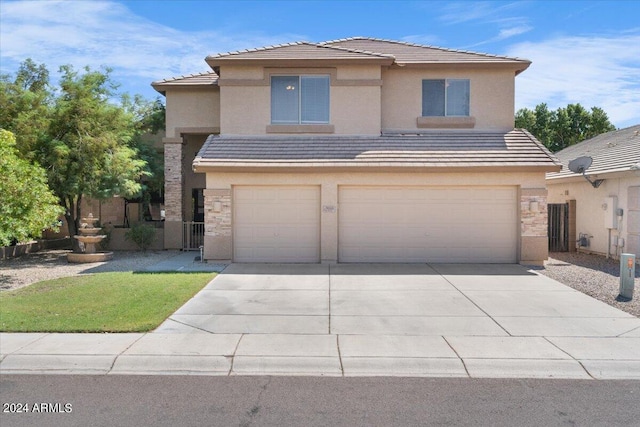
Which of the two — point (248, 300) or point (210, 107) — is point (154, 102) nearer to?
point (210, 107)

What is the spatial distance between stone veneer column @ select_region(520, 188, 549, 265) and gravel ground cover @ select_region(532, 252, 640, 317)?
0.43 m

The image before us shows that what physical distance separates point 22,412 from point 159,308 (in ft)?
14.0

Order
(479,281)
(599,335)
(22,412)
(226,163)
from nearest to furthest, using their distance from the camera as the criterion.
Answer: (22,412) → (599,335) → (479,281) → (226,163)

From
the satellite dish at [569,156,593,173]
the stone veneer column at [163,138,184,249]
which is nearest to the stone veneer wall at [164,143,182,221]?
the stone veneer column at [163,138,184,249]

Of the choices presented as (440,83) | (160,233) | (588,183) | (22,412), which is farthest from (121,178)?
(588,183)

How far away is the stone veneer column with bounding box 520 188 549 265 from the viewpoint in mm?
15406

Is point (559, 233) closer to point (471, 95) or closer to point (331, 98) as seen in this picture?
point (471, 95)

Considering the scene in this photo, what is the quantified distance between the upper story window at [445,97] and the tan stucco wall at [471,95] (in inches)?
5.7

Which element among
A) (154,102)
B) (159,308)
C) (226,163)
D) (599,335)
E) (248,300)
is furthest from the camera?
(154,102)

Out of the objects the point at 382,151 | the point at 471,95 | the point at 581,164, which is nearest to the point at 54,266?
the point at 382,151

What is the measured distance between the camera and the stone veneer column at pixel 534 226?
15406 mm

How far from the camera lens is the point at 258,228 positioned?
1575 cm

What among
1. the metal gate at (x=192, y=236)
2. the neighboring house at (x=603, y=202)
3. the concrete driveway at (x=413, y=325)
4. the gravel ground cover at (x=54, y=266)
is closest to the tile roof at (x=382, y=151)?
the neighboring house at (x=603, y=202)

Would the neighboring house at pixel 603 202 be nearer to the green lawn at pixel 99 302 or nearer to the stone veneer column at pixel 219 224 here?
the stone veneer column at pixel 219 224
